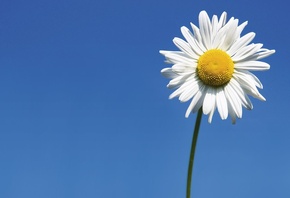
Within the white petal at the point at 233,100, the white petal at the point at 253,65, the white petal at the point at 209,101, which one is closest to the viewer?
the white petal at the point at 209,101

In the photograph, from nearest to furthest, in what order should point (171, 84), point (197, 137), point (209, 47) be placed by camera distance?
point (197, 137)
point (171, 84)
point (209, 47)

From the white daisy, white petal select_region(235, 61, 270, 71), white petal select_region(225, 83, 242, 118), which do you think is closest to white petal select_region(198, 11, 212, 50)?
the white daisy

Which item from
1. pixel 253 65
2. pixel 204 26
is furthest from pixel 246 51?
pixel 204 26

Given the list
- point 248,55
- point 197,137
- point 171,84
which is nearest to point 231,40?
point 248,55

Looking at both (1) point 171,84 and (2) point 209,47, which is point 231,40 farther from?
(1) point 171,84

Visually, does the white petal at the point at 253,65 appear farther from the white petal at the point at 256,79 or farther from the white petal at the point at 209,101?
the white petal at the point at 209,101

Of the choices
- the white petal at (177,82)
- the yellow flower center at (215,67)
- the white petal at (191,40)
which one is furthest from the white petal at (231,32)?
the white petal at (177,82)

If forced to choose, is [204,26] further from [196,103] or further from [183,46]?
[196,103]
